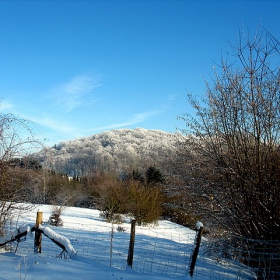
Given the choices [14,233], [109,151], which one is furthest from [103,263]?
[109,151]

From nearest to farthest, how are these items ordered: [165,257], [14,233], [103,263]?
[14,233] < [103,263] < [165,257]

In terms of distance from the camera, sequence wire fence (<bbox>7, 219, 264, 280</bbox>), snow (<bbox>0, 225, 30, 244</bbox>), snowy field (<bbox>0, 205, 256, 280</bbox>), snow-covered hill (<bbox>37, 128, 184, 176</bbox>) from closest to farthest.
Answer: snowy field (<bbox>0, 205, 256, 280</bbox>) < snow (<bbox>0, 225, 30, 244</bbox>) < wire fence (<bbox>7, 219, 264, 280</bbox>) < snow-covered hill (<bbox>37, 128, 184, 176</bbox>)

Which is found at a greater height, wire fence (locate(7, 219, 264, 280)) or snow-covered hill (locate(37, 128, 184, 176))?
snow-covered hill (locate(37, 128, 184, 176))

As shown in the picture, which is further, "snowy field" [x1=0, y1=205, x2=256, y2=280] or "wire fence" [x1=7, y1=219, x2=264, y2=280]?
"wire fence" [x1=7, y1=219, x2=264, y2=280]

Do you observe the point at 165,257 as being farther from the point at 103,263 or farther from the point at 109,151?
the point at 109,151

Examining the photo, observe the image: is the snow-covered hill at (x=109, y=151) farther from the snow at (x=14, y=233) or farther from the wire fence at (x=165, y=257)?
the snow at (x=14, y=233)

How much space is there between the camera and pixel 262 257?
225 inches

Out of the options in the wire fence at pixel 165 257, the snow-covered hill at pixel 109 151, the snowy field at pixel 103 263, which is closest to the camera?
the snowy field at pixel 103 263

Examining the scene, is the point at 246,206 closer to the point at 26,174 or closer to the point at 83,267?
the point at 83,267

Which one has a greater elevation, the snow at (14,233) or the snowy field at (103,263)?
the snow at (14,233)

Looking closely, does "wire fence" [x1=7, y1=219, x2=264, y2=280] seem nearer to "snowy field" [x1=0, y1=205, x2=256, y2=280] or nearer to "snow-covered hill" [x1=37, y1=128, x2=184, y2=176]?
"snowy field" [x1=0, y1=205, x2=256, y2=280]

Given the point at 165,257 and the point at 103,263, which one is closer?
the point at 103,263

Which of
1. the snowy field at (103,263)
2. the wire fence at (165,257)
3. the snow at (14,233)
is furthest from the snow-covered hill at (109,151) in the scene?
the snow at (14,233)

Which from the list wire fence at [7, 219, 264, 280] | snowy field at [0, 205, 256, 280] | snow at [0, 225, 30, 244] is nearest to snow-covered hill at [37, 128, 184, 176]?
wire fence at [7, 219, 264, 280]
